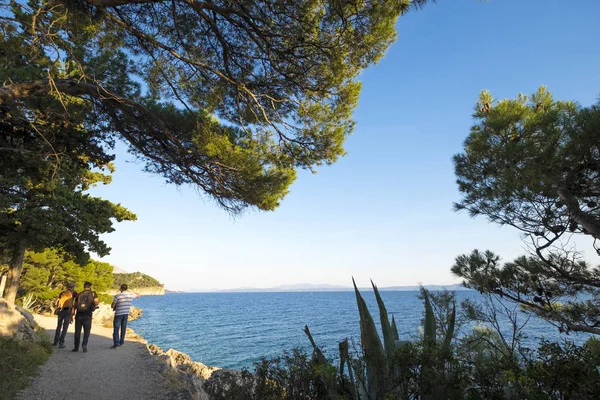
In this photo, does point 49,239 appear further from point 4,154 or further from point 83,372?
point 83,372

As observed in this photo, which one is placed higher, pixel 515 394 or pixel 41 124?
pixel 41 124

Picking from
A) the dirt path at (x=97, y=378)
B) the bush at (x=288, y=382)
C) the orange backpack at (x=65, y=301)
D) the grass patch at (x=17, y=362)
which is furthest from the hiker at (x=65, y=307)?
the bush at (x=288, y=382)

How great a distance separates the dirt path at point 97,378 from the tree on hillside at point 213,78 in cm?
332

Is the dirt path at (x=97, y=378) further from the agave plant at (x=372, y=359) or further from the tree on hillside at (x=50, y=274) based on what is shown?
the tree on hillside at (x=50, y=274)

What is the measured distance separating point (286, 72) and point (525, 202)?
165 inches

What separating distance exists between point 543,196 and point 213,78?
5556 millimetres

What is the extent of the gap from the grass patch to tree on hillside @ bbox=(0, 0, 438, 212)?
3797 mm

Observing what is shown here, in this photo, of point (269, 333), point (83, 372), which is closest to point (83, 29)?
point (83, 372)

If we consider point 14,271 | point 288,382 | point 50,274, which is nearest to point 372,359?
point 288,382

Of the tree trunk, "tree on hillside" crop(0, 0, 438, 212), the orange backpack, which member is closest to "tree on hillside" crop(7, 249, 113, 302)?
the tree trunk

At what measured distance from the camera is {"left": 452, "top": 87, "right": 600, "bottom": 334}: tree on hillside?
4.21m

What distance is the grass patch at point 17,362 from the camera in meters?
4.29

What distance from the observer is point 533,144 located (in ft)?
15.5

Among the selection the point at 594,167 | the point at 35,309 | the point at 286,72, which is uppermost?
the point at 286,72
